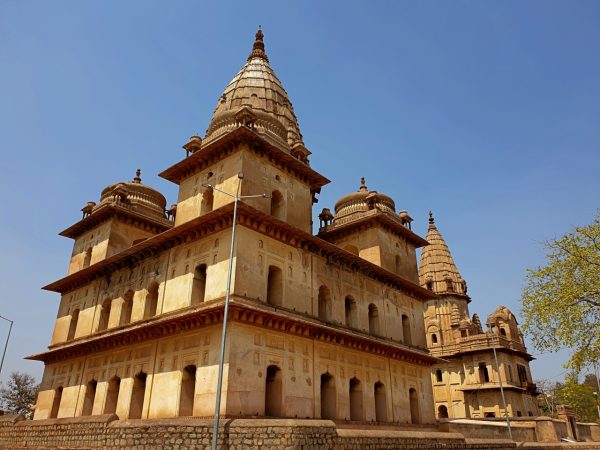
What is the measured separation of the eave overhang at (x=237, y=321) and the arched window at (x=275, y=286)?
→ 75cm

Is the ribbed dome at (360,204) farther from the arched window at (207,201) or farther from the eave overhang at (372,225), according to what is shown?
the arched window at (207,201)

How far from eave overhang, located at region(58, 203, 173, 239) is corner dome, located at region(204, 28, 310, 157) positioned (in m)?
6.33

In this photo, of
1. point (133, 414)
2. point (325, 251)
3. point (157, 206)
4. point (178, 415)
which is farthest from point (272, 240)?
point (157, 206)

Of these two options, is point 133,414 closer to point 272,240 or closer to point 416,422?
point 272,240

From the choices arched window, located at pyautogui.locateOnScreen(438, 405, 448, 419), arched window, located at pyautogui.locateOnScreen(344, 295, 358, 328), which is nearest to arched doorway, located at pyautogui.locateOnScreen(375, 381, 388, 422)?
arched window, located at pyautogui.locateOnScreen(344, 295, 358, 328)

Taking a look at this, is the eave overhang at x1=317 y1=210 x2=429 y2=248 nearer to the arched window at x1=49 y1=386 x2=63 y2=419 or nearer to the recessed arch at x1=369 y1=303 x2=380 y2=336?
the recessed arch at x1=369 y1=303 x2=380 y2=336

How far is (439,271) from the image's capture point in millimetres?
51750

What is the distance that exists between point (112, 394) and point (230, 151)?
40.6ft

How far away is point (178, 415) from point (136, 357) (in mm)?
4335

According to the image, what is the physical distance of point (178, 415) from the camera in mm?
17094

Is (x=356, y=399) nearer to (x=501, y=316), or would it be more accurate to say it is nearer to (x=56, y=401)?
(x=56, y=401)

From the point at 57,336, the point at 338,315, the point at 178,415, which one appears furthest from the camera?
the point at 57,336

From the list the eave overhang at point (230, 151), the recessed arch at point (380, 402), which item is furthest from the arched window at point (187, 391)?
the eave overhang at point (230, 151)

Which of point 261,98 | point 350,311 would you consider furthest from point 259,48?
point 350,311
